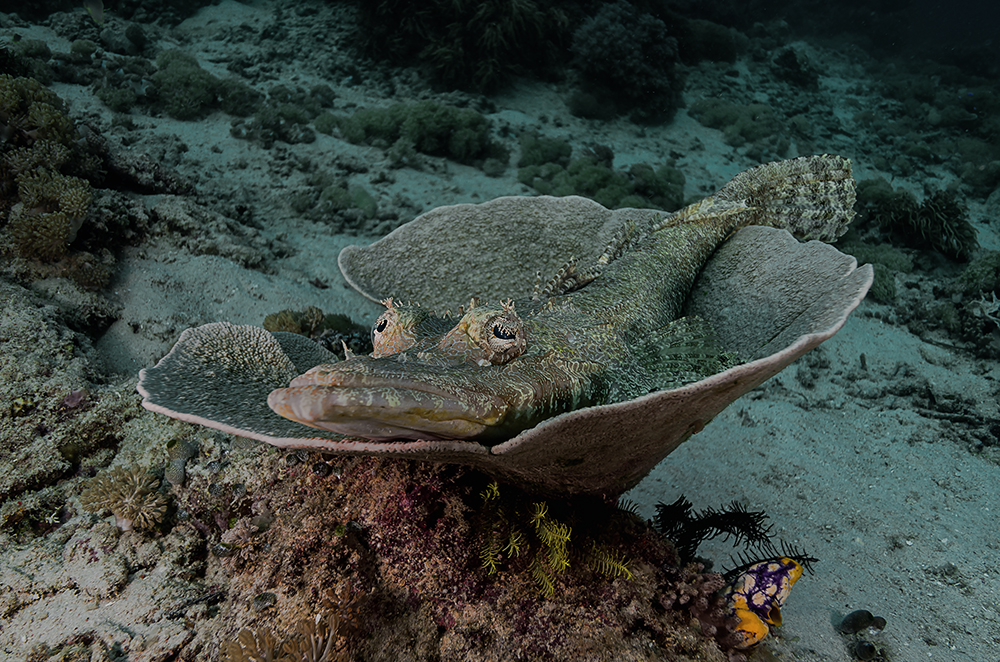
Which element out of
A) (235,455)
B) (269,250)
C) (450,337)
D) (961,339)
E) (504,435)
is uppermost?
(450,337)

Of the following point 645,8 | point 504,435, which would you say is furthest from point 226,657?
point 645,8

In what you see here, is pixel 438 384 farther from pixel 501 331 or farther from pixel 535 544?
pixel 535 544

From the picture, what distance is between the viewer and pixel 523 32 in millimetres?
12398

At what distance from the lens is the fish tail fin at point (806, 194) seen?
366cm

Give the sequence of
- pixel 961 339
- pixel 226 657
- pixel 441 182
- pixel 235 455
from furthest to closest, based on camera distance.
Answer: pixel 441 182 < pixel 961 339 < pixel 235 455 < pixel 226 657

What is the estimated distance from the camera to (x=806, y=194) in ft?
12.1

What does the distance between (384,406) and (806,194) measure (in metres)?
3.73

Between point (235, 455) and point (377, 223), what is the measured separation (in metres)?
5.24

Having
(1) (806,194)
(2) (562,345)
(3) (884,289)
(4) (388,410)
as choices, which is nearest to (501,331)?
(2) (562,345)

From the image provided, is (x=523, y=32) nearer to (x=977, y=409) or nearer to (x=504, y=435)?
(x=977, y=409)

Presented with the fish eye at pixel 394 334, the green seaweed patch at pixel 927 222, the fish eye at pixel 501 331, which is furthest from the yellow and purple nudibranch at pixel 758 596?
the green seaweed patch at pixel 927 222

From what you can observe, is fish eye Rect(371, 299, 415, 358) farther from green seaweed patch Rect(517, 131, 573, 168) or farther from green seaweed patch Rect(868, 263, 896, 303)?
green seaweed patch Rect(517, 131, 573, 168)

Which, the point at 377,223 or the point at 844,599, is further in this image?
the point at 377,223

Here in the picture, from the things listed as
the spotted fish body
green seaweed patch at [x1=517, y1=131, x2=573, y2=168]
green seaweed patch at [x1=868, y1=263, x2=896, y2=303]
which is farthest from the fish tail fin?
green seaweed patch at [x1=517, y1=131, x2=573, y2=168]
